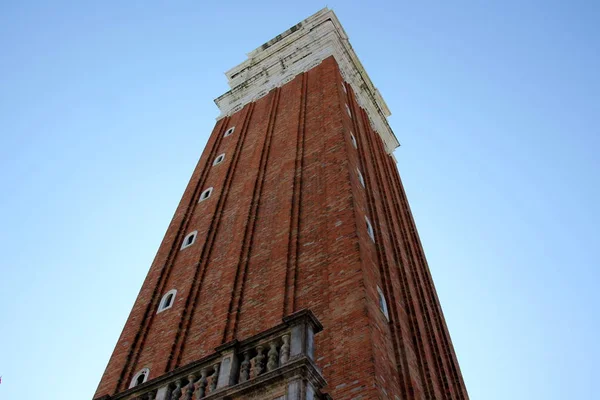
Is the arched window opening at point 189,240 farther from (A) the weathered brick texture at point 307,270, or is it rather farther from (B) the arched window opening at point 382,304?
(B) the arched window opening at point 382,304

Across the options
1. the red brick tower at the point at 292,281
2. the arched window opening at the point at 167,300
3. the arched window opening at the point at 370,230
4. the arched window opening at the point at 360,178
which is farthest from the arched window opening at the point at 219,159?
the arched window opening at the point at 370,230

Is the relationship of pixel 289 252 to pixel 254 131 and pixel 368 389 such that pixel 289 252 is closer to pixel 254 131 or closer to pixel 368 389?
pixel 368 389

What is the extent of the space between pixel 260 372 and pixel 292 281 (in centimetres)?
480

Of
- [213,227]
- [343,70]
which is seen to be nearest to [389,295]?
[213,227]

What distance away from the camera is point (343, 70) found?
24.8 meters

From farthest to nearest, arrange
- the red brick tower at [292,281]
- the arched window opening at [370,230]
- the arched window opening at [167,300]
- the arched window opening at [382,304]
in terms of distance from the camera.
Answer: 1. the arched window opening at [167,300]
2. the arched window opening at [370,230]
3. the arched window opening at [382,304]
4. the red brick tower at [292,281]

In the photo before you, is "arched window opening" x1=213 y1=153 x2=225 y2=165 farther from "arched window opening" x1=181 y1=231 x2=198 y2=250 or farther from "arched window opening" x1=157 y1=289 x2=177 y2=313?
"arched window opening" x1=157 y1=289 x2=177 y2=313

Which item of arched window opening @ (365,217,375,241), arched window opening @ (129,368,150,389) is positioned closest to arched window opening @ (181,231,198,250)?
arched window opening @ (129,368,150,389)

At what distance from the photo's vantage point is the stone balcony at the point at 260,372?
6.84m

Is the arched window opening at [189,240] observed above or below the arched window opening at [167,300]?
above

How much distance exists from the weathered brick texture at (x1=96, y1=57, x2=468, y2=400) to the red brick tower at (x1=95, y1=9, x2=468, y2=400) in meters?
0.04

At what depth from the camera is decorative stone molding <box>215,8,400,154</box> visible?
25219mm

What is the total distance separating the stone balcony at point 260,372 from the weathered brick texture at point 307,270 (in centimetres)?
174

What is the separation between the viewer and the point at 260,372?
721 centimetres
